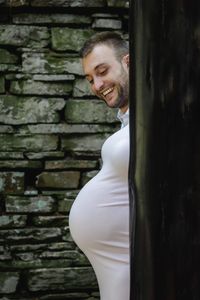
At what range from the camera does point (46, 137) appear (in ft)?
12.7

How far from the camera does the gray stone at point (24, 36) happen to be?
3.83 metres

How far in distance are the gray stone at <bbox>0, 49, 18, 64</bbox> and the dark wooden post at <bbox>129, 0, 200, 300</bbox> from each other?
3110 mm

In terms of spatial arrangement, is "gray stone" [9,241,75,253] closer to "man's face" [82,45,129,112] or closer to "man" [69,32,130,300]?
"man's face" [82,45,129,112]

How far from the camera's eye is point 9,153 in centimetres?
387

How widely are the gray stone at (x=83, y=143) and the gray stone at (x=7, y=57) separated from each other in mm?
520

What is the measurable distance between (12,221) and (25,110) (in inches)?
24.8

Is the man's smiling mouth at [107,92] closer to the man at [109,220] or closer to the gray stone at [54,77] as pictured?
the man at [109,220]

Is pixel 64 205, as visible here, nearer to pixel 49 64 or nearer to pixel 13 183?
pixel 13 183

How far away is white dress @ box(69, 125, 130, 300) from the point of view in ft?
6.36

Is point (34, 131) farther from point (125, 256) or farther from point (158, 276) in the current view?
point (158, 276)

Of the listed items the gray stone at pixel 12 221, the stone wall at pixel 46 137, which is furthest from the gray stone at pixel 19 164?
the gray stone at pixel 12 221

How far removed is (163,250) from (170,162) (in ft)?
0.32

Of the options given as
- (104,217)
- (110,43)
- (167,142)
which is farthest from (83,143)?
(167,142)

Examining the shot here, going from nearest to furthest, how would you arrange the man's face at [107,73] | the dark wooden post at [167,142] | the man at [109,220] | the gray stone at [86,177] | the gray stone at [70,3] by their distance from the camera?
the dark wooden post at [167,142]
the man at [109,220]
the man's face at [107,73]
the gray stone at [70,3]
the gray stone at [86,177]
